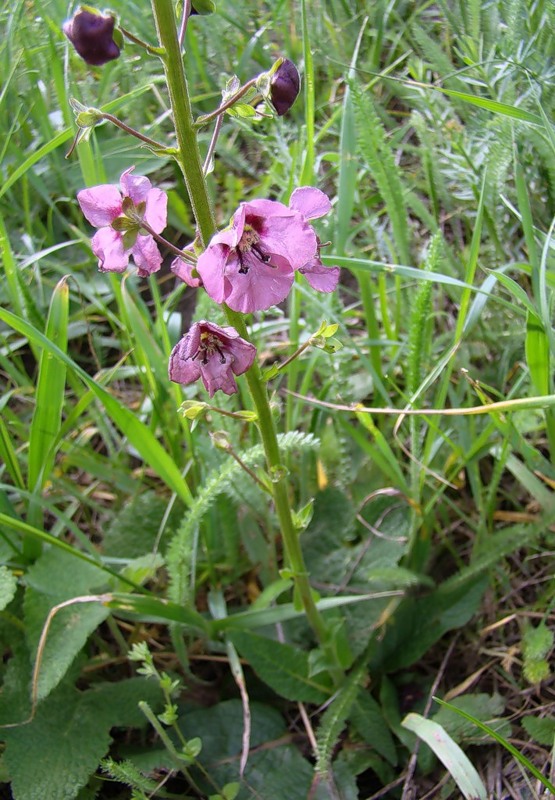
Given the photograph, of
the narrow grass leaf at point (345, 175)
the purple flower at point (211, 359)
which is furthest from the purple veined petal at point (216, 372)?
the narrow grass leaf at point (345, 175)

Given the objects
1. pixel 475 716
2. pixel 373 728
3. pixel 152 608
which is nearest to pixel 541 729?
pixel 475 716

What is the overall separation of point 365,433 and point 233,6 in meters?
1.54

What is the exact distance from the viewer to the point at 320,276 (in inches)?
51.4

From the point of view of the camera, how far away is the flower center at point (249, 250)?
A: 115cm

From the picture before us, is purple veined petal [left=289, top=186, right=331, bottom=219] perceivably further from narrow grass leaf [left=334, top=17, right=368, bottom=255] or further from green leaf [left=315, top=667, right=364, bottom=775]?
green leaf [left=315, top=667, right=364, bottom=775]

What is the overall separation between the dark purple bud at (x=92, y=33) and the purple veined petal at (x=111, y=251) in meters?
0.27

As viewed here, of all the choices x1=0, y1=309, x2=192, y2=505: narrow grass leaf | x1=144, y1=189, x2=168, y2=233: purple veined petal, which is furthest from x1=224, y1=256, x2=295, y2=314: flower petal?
x1=0, y1=309, x2=192, y2=505: narrow grass leaf

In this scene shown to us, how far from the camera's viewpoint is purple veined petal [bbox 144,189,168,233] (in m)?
1.26

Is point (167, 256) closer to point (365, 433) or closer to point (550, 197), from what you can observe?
point (365, 433)

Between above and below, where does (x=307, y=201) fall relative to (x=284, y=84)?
below

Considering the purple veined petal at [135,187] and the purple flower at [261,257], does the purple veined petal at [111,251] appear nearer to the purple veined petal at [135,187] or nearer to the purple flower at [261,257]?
the purple veined petal at [135,187]

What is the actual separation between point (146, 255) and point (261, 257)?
0.23 m

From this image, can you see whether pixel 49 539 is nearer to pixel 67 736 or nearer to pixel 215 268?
pixel 67 736

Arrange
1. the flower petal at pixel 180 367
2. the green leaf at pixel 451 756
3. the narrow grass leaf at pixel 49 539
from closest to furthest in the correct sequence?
the flower petal at pixel 180 367 → the green leaf at pixel 451 756 → the narrow grass leaf at pixel 49 539
